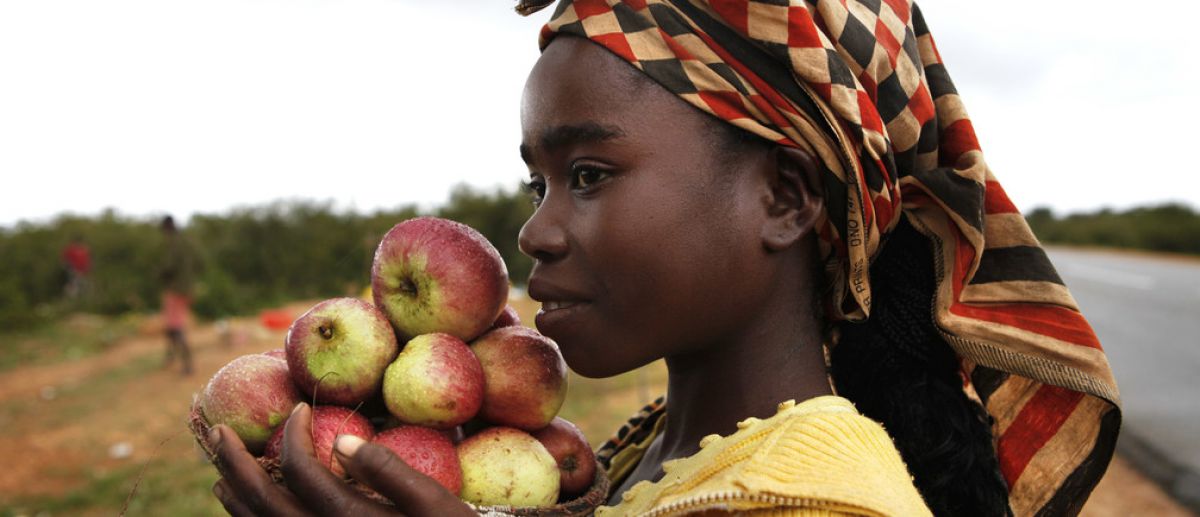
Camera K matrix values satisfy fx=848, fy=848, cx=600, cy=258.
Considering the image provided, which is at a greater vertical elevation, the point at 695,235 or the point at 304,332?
the point at 695,235

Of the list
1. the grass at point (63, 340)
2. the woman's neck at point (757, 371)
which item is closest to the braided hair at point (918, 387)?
the woman's neck at point (757, 371)

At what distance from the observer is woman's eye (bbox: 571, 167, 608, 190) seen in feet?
5.24

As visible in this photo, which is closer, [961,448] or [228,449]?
[228,449]

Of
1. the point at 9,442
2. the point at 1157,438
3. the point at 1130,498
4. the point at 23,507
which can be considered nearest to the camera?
the point at 1130,498

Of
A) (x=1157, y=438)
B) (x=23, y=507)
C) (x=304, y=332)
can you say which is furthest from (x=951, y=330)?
(x=23, y=507)

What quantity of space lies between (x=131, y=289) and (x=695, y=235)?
23.5 metres

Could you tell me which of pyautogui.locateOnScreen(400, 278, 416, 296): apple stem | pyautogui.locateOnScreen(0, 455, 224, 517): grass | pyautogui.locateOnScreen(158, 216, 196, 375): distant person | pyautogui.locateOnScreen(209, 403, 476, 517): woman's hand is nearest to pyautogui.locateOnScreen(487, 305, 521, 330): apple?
pyautogui.locateOnScreen(400, 278, 416, 296): apple stem

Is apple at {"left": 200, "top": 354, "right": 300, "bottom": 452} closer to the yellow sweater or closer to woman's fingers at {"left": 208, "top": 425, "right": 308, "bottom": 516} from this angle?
woman's fingers at {"left": 208, "top": 425, "right": 308, "bottom": 516}

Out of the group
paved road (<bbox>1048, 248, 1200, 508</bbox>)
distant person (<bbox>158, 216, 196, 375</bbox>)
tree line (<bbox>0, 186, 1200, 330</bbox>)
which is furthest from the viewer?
tree line (<bbox>0, 186, 1200, 330</bbox>)

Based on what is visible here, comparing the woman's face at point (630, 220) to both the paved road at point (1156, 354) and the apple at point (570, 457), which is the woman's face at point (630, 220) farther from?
the paved road at point (1156, 354)

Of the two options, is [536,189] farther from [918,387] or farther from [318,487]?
[918,387]

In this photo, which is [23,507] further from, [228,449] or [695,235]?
[695,235]

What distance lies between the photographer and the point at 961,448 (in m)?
1.73

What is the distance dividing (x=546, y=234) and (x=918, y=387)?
→ 846 millimetres
